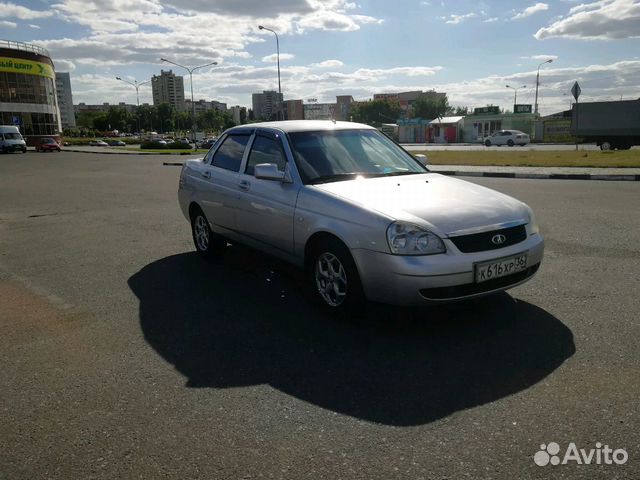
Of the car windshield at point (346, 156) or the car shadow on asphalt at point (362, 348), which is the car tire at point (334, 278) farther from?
the car windshield at point (346, 156)

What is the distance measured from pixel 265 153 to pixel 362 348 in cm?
245

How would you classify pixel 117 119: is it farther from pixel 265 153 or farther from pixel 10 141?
pixel 265 153

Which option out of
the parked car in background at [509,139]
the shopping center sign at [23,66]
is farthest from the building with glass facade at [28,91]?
the parked car in background at [509,139]

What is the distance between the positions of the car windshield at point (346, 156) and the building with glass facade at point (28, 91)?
6914cm

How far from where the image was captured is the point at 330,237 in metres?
4.22

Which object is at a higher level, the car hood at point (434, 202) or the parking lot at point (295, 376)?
the car hood at point (434, 202)

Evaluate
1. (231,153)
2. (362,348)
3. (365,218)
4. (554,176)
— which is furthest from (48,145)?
(362,348)

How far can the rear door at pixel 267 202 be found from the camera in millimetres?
4715

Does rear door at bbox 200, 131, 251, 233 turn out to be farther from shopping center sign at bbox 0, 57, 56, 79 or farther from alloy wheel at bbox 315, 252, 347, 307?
shopping center sign at bbox 0, 57, 56, 79

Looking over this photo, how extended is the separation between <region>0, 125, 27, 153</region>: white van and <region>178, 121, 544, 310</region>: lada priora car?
47.3 metres

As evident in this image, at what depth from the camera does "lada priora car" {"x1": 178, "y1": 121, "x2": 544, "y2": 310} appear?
148 inches

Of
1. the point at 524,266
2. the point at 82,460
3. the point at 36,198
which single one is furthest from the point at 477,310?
the point at 36,198

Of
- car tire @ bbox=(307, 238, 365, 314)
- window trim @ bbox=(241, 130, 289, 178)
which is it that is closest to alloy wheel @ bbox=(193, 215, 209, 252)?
window trim @ bbox=(241, 130, 289, 178)

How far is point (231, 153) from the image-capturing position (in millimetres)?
5914
